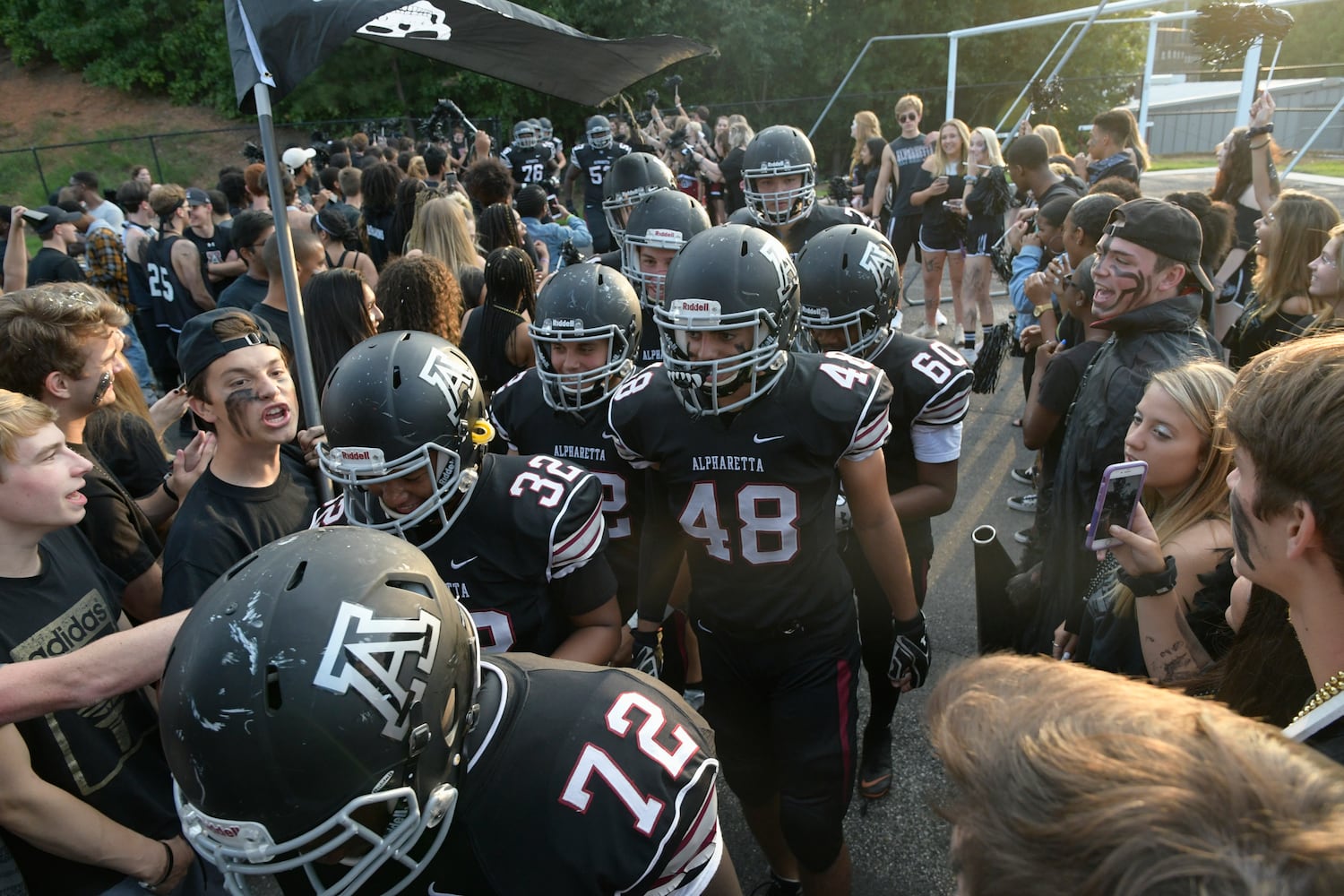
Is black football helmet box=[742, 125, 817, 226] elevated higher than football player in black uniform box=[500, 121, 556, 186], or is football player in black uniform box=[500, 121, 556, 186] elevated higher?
black football helmet box=[742, 125, 817, 226]

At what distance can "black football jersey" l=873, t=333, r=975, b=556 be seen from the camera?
340cm

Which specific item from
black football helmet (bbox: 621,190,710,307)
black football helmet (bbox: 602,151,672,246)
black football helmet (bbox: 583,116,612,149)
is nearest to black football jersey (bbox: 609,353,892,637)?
black football helmet (bbox: 621,190,710,307)

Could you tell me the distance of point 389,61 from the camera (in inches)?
1058

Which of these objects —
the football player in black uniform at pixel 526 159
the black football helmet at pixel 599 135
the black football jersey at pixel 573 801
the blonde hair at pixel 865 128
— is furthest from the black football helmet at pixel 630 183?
the blonde hair at pixel 865 128

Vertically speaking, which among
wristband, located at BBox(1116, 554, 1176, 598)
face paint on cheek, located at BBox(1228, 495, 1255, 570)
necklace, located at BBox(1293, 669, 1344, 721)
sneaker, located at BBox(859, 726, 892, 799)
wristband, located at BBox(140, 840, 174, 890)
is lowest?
sneaker, located at BBox(859, 726, 892, 799)

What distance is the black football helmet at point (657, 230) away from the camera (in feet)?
15.5

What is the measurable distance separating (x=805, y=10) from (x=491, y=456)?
85.1 feet

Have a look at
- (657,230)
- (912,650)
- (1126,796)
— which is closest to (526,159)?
(657,230)

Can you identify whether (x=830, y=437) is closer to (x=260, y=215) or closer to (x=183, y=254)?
(x=260, y=215)

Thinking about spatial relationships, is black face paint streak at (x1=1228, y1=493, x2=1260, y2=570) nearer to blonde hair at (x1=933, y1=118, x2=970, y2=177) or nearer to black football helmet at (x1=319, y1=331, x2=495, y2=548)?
black football helmet at (x1=319, y1=331, x2=495, y2=548)

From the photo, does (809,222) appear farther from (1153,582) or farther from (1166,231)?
(1153,582)

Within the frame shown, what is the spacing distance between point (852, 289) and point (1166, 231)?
116cm

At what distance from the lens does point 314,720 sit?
1395 mm

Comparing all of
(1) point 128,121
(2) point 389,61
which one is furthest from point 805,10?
(1) point 128,121
